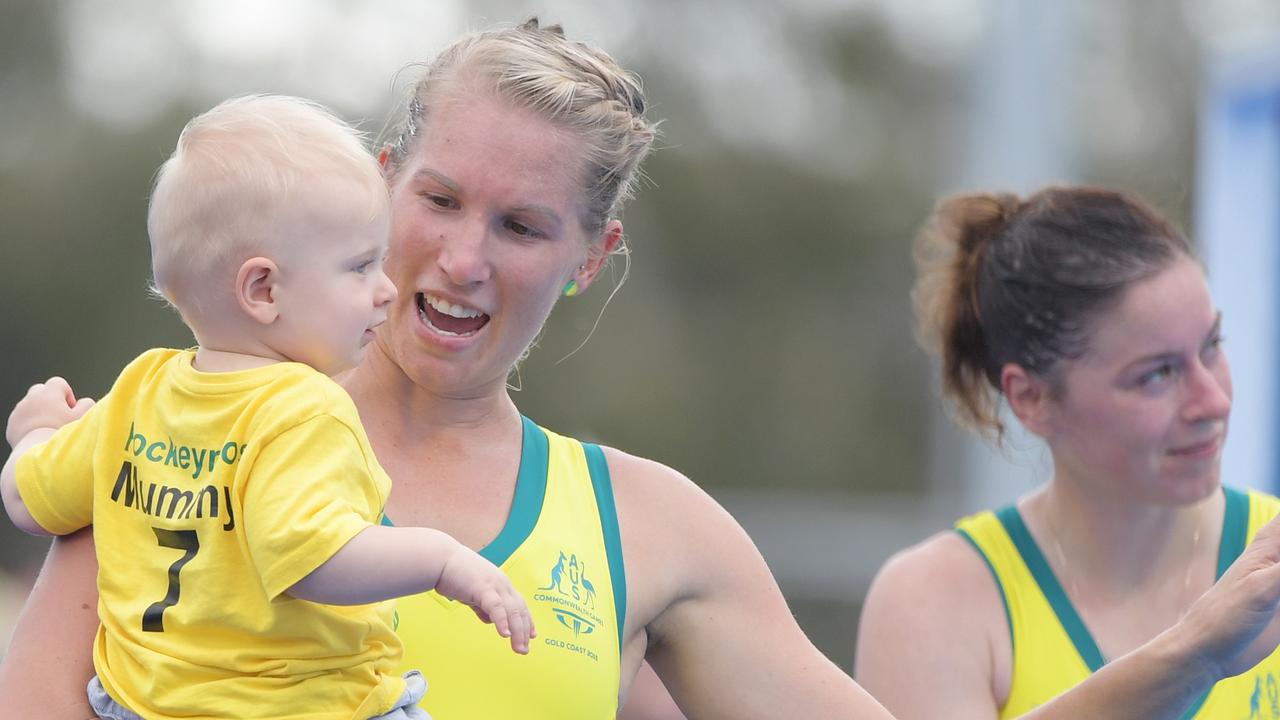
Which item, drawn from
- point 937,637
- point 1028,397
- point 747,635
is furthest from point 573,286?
point 1028,397

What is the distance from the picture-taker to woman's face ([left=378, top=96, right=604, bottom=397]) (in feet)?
7.68

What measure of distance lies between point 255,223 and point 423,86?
0.71 meters

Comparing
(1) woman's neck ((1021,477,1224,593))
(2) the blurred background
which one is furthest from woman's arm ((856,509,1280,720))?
(2) the blurred background

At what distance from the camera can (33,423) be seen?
2.19 m

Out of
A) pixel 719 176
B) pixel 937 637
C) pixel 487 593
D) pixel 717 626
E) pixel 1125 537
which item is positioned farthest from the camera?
pixel 719 176

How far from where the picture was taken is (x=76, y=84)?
58.9 feet

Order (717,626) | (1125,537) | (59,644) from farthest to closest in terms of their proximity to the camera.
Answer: (1125,537) → (717,626) → (59,644)

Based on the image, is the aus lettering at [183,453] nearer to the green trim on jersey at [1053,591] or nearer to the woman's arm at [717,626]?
the woman's arm at [717,626]

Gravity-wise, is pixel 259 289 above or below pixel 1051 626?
above

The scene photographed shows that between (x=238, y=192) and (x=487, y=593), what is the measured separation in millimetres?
531

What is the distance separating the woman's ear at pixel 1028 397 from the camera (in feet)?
10.7

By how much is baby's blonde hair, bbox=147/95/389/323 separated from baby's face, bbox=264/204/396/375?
0.05 feet

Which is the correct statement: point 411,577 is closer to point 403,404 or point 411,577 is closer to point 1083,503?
point 403,404

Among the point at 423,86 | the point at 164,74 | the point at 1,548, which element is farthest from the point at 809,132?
the point at 423,86
